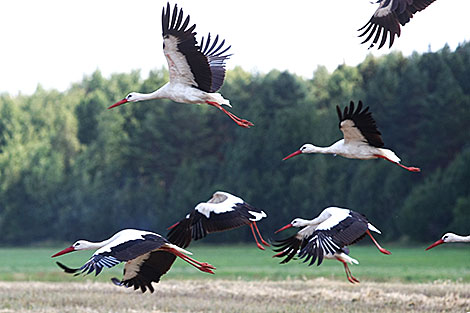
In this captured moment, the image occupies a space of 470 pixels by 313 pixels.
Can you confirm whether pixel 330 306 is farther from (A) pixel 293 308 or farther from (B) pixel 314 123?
(B) pixel 314 123

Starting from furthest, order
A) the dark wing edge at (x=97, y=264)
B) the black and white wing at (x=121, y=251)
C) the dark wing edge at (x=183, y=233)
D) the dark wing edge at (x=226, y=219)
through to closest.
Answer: the dark wing edge at (x=183, y=233) → the dark wing edge at (x=226, y=219) → the black and white wing at (x=121, y=251) → the dark wing edge at (x=97, y=264)

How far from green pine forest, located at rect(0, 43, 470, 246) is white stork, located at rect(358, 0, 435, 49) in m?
30.9

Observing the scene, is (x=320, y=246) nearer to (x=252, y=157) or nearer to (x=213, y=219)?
(x=213, y=219)

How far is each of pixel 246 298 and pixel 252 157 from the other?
129 feet

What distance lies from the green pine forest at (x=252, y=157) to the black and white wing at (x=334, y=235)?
30679 millimetres

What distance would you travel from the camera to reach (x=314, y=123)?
54719mm

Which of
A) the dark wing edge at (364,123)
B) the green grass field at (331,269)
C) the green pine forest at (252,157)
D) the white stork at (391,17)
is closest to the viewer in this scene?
the white stork at (391,17)

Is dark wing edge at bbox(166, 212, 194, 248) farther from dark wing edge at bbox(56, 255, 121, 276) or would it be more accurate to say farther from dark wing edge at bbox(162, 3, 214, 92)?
dark wing edge at bbox(56, 255, 121, 276)

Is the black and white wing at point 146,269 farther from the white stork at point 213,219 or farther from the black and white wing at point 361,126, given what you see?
Answer: the black and white wing at point 361,126

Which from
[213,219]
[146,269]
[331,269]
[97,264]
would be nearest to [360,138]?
[213,219]

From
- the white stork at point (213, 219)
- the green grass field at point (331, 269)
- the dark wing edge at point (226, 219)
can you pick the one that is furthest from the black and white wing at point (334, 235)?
the green grass field at point (331, 269)

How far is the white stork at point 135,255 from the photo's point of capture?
821 centimetres

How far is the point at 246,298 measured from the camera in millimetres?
16891

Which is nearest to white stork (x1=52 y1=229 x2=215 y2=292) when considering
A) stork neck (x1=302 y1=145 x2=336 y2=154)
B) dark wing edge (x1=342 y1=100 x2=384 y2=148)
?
stork neck (x1=302 y1=145 x2=336 y2=154)
